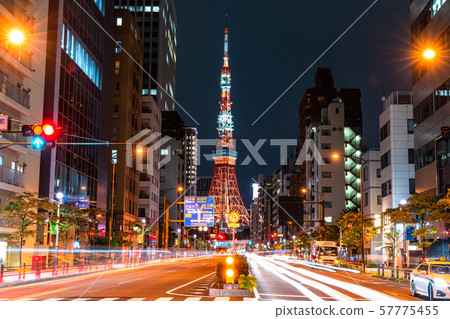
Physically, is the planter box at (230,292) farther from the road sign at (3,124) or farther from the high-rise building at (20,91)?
the high-rise building at (20,91)

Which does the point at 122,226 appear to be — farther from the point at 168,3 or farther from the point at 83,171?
the point at 168,3

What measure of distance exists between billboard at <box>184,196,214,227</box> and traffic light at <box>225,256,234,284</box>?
42636 millimetres

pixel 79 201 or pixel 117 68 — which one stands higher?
pixel 117 68

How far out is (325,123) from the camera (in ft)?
413

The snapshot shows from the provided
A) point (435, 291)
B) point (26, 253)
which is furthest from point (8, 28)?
point (435, 291)

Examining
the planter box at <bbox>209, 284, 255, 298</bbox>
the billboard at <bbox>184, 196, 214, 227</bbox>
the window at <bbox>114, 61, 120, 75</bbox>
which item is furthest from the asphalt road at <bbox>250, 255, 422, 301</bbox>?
the window at <bbox>114, 61, 120, 75</bbox>

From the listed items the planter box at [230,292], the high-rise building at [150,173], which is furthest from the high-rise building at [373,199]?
the planter box at [230,292]

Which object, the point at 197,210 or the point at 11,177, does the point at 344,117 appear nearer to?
the point at 197,210

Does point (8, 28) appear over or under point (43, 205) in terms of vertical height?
over

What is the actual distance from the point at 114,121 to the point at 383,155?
43.2 metres

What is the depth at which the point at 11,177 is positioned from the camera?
44250mm

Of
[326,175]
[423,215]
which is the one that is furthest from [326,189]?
[423,215]

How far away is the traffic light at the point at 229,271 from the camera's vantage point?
2219 cm

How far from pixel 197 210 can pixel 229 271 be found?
4378 cm
